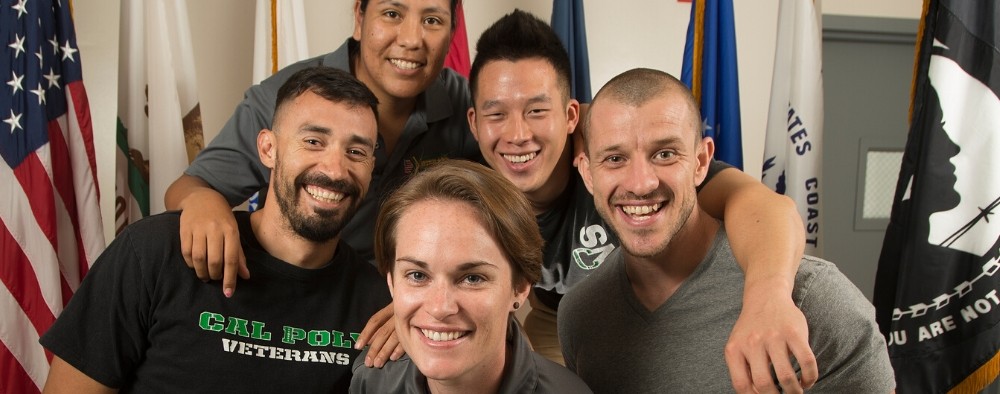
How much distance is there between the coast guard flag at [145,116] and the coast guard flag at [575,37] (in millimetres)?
1645

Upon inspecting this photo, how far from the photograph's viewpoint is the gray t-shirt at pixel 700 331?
1.59 metres

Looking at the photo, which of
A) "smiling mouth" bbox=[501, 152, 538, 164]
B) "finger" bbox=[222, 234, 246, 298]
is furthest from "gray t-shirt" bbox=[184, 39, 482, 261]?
"finger" bbox=[222, 234, 246, 298]

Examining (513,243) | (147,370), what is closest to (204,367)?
(147,370)

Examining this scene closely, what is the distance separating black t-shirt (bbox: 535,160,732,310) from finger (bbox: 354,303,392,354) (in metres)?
0.76

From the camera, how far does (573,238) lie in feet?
8.12

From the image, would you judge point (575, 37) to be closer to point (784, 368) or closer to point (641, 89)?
point (641, 89)

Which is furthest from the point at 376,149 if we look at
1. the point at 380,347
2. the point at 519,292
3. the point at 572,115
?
the point at 519,292

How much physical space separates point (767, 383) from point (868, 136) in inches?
154

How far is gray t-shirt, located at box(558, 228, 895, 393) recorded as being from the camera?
62.7 inches

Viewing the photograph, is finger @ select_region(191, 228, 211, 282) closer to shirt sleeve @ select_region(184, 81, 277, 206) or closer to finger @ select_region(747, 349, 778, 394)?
shirt sleeve @ select_region(184, 81, 277, 206)

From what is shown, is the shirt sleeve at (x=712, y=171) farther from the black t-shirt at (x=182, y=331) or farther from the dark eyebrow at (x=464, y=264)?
the black t-shirt at (x=182, y=331)

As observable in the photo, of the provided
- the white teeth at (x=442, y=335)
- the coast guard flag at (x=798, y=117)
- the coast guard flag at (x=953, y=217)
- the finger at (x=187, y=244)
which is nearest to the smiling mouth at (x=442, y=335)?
the white teeth at (x=442, y=335)

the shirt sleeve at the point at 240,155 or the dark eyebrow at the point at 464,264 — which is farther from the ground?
the shirt sleeve at the point at 240,155

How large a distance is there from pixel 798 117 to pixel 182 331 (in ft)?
7.97
